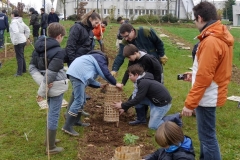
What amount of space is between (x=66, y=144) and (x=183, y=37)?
17755 mm

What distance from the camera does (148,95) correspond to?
5312mm

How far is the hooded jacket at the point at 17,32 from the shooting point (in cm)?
927

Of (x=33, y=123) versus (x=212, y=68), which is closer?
(x=212, y=68)

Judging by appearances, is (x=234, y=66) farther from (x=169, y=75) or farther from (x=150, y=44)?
(x=150, y=44)

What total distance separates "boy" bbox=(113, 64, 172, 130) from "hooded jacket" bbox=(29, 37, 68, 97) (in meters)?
1.21

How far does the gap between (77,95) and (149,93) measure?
3.72 ft

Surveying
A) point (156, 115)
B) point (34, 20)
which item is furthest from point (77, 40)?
point (34, 20)

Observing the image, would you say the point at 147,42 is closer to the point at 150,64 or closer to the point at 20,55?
the point at 150,64

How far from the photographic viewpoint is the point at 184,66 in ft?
39.9

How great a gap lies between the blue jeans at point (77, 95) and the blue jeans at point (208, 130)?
6.05 ft

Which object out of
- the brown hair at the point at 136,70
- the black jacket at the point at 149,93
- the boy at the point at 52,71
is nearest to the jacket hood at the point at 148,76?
the black jacket at the point at 149,93

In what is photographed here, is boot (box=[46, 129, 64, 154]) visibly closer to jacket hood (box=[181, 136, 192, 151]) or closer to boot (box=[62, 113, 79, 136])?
boot (box=[62, 113, 79, 136])

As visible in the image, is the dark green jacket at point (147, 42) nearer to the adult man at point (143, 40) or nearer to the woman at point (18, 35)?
the adult man at point (143, 40)

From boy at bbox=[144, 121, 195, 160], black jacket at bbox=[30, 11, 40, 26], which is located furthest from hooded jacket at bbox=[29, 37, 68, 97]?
black jacket at bbox=[30, 11, 40, 26]
